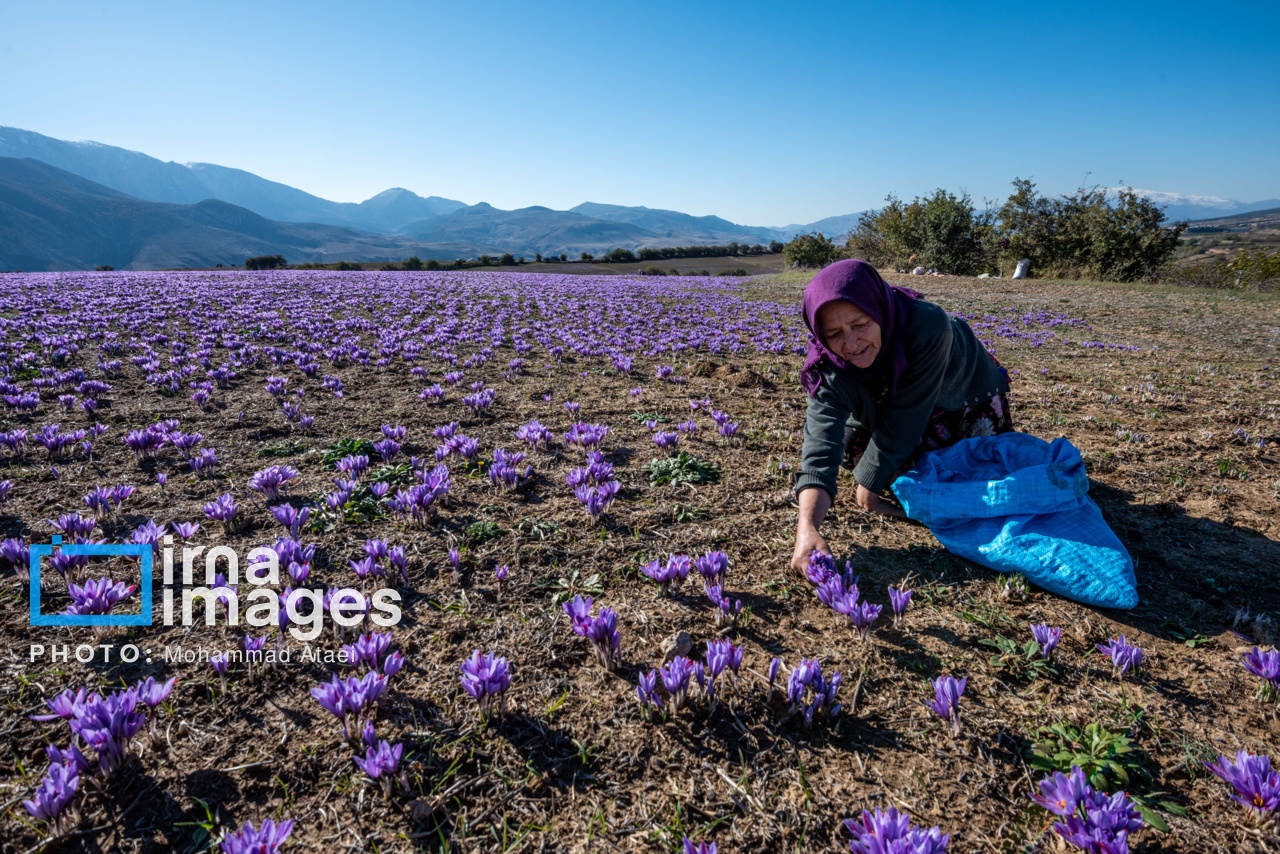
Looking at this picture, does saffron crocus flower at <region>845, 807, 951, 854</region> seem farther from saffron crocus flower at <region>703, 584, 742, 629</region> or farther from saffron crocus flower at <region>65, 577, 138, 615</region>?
saffron crocus flower at <region>65, 577, 138, 615</region>

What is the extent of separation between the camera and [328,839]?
2197 mm

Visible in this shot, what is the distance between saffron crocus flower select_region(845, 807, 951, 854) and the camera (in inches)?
74.9

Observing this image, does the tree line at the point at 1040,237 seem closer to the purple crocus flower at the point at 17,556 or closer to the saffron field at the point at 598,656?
the saffron field at the point at 598,656

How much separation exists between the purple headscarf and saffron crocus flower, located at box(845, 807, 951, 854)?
3.02 metres

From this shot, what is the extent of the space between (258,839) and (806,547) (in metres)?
3.19

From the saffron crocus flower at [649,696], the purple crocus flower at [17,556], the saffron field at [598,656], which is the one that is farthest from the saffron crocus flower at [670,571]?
the purple crocus flower at [17,556]

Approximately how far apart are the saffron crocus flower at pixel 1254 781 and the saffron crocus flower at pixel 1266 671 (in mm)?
816

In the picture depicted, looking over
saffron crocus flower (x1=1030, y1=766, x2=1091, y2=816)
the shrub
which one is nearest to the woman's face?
saffron crocus flower (x1=1030, y1=766, x2=1091, y2=816)

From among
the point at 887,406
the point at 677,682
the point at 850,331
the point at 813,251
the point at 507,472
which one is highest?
the point at 813,251

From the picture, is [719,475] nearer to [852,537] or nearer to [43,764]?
[852,537]

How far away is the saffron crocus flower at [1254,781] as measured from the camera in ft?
7.02

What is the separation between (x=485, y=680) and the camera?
8.75ft

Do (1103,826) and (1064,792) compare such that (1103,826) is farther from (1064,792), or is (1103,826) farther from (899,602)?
(899,602)

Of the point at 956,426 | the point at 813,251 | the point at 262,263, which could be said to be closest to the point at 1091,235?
the point at 813,251
